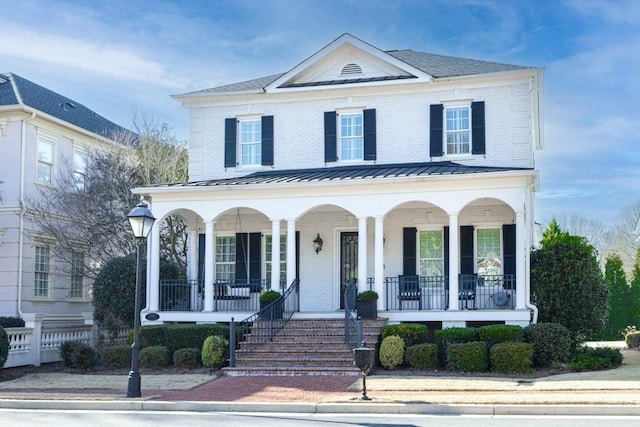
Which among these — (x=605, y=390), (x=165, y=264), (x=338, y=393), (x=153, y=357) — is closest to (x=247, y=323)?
(x=153, y=357)

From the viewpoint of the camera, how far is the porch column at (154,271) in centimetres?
2348

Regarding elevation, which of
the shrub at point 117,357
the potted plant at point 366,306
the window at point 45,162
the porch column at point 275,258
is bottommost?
the shrub at point 117,357

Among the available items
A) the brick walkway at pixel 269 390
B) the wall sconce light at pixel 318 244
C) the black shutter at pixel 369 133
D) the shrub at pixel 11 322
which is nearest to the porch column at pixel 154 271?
the wall sconce light at pixel 318 244

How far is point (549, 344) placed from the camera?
19.3 m

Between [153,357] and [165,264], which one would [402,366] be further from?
[165,264]

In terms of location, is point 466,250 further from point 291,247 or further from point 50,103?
point 50,103

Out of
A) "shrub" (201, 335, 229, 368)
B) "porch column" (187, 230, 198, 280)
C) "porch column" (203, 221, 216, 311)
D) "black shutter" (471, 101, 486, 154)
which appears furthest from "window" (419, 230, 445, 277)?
"porch column" (187, 230, 198, 280)

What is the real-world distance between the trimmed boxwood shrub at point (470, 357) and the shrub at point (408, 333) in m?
1.26

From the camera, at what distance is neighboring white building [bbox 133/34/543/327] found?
71.8 feet

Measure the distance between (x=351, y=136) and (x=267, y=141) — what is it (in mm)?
2760

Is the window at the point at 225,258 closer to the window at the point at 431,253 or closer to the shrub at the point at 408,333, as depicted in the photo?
the window at the point at 431,253

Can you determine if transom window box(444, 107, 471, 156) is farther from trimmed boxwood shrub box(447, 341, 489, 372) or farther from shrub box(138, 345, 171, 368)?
shrub box(138, 345, 171, 368)

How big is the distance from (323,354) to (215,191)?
6.25m

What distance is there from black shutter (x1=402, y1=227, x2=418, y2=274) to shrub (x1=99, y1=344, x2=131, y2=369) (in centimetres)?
824
